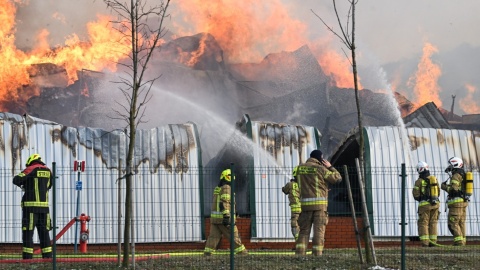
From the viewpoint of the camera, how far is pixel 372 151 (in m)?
22.6

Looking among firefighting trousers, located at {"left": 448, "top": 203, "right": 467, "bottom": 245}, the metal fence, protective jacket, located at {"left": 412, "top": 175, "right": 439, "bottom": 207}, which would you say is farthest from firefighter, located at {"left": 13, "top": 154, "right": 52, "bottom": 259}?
firefighting trousers, located at {"left": 448, "top": 203, "right": 467, "bottom": 245}

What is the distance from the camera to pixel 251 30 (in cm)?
3994

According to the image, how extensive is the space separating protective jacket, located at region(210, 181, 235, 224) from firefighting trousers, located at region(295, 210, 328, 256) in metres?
1.73

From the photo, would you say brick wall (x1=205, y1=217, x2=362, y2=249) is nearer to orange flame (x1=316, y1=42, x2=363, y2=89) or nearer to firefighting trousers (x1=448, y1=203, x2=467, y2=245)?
firefighting trousers (x1=448, y1=203, x2=467, y2=245)

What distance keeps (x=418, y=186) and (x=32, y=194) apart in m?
8.18

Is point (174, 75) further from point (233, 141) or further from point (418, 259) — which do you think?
point (418, 259)

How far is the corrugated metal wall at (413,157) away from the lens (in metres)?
21.6

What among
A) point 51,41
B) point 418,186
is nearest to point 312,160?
point 418,186

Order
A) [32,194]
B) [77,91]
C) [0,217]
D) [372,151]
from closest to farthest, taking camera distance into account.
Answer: [32,194]
[0,217]
[372,151]
[77,91]

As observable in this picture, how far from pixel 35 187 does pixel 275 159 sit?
25.8 feet

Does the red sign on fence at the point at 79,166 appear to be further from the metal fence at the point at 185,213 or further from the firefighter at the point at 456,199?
the firefighter at the point at 456,199

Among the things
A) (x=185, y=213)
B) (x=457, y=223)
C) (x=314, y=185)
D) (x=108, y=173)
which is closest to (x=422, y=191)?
(x=457, y=223)

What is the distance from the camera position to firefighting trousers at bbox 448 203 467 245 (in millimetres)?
19500

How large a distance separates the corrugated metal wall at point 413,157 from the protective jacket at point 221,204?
17.4 ft
